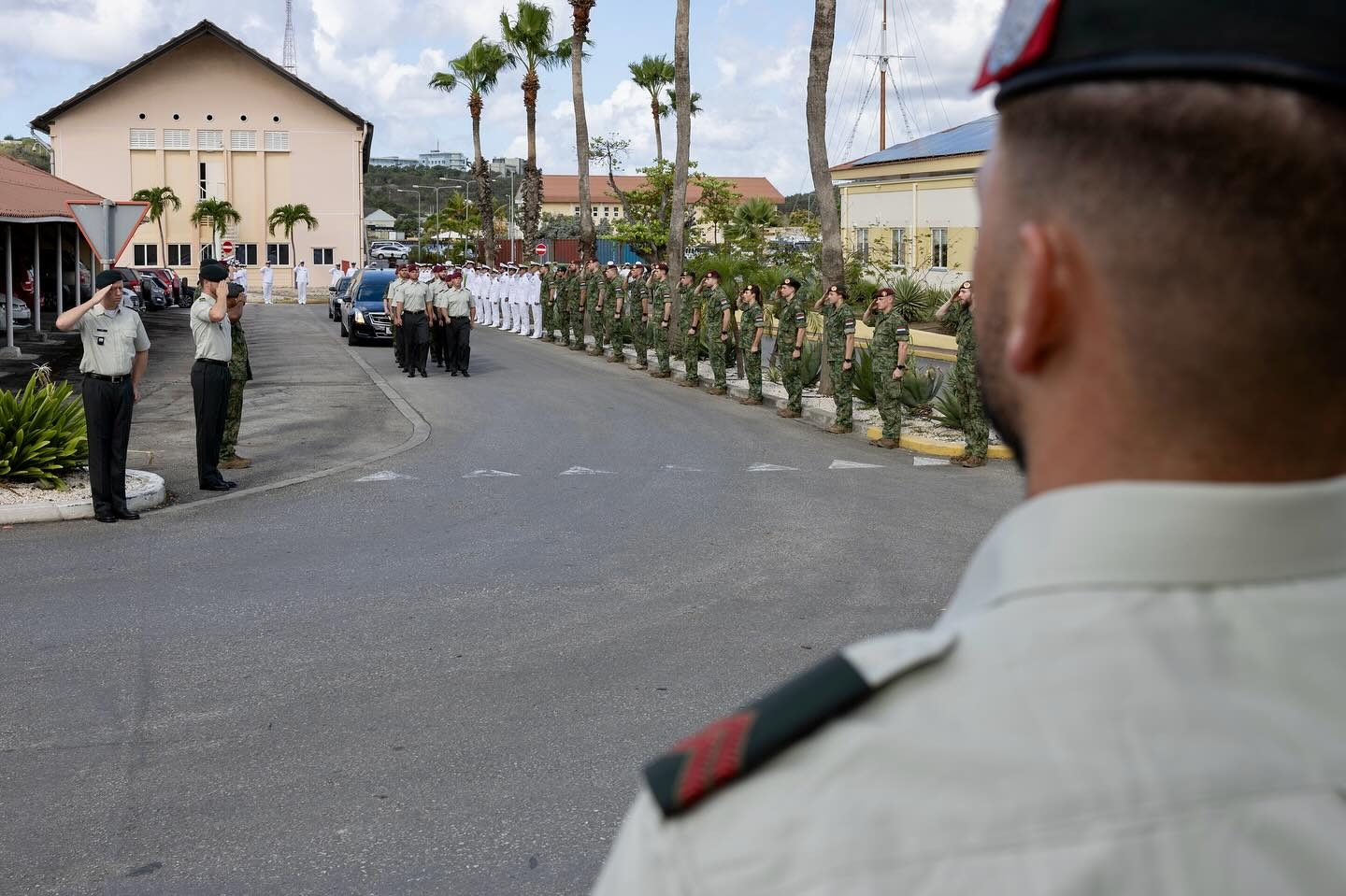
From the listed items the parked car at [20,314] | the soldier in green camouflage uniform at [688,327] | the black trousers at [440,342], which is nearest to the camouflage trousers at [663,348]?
the soldier in green camouflage uniform at [688,327]

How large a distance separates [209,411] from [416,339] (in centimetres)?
1339

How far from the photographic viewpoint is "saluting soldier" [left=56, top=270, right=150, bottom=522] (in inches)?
462

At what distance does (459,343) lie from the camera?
86.9 ft

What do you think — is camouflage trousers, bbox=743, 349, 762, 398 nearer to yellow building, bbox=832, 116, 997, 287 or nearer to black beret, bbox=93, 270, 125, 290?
black beret, bbox=93, 270, 125, 290

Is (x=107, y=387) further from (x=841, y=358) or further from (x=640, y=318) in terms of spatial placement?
(x=640, y=318)

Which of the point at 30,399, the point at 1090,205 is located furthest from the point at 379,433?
the point at 1090,205

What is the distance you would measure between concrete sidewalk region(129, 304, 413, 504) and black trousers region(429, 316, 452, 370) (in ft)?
5.06

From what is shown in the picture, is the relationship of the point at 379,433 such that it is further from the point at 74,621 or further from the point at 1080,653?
the point at 1080,653

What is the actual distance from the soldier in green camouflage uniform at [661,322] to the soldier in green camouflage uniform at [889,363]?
933 cm

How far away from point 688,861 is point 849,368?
56.0ft

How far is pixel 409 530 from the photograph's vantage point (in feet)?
36.2

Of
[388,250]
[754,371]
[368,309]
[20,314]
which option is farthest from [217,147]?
[754,371]

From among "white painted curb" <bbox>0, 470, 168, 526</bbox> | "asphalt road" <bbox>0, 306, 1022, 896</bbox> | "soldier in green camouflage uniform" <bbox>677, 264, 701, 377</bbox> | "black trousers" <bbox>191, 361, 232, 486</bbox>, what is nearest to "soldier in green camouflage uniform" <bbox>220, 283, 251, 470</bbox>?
"black trousers" <bbox>191, 361, 232, 486</bbox>

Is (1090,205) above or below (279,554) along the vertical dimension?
above
